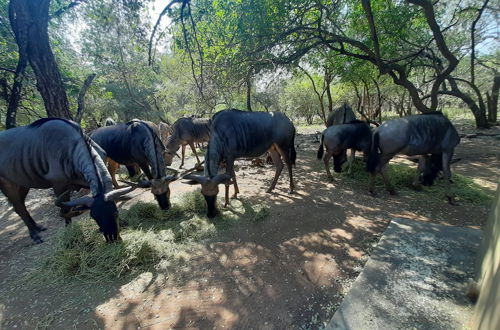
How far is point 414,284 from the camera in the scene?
2.34 metres

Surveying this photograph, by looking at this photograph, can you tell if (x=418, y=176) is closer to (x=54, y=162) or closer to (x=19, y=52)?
(x=54, y=162)

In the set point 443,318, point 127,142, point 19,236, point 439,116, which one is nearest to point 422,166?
point 439,116

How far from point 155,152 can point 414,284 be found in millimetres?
5324

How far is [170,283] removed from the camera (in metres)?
3.20

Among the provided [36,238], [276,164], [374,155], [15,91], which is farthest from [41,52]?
[374,155]

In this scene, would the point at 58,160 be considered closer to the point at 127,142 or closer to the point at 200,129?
the point at 127,142

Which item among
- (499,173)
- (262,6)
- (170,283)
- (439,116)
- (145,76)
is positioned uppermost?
(145,76)

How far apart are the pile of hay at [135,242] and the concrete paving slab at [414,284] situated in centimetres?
264

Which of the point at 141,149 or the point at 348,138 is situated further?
the point at 348,138

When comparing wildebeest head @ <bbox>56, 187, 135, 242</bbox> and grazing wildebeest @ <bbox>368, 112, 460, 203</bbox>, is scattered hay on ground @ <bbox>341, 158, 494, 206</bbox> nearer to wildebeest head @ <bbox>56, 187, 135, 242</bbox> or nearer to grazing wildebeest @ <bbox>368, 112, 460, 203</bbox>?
grazing wildebeest @ <bbox>368, 112, 460, 203</bbox>

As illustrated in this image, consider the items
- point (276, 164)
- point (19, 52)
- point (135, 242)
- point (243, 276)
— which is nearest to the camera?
point (243, 276)

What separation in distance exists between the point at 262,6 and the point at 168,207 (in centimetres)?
576

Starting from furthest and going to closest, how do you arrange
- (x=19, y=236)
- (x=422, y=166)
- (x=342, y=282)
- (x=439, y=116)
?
(x=422, y=166), (x=439, y=116), (x=19, y=236), (x=342, y=282)

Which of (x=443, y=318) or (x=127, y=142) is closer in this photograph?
(x=443, y=318)
